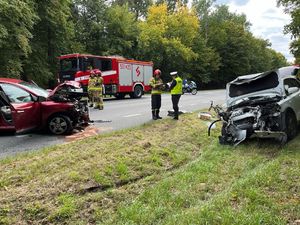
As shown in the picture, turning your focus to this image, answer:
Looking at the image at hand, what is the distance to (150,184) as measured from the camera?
19.3 feet

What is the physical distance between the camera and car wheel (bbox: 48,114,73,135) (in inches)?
390

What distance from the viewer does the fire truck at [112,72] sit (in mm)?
21844

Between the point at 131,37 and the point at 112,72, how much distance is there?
75.8ft

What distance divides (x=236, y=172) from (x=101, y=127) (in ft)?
18.4

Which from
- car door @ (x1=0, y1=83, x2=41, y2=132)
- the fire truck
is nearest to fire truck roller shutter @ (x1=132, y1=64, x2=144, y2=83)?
the fire truck

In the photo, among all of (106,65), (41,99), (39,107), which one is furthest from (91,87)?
(106,65)

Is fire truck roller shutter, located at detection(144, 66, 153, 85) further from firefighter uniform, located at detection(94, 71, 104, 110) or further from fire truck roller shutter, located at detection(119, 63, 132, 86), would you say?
firefighter uniform, located at detection(94, 71, 104, 110)

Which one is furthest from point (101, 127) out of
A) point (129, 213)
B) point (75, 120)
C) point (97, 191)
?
point (129, 213)

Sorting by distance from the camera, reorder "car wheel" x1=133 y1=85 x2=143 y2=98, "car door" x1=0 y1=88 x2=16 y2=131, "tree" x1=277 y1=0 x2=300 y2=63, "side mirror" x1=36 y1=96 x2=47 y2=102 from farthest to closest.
Result: "car wheel" x1=133 y1=85 x2=143 y2=98, "tree" x1=277 y1=0 x2=300 y2=63, "side mirror" x1=36 y1=96 x2=47 y2=102, "car door" x1=0 y1=88 x2=16 y2=131

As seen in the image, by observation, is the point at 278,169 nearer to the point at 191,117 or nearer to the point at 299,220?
the point at 299,220

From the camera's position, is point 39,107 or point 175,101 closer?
point 39,107

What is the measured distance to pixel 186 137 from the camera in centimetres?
966

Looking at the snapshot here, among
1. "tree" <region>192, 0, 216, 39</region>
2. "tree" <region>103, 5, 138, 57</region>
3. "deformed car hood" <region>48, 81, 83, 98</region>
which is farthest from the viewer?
"tree" <region>192, 0, 216, 39</region>

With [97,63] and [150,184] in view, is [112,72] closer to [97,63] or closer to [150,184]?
[97,63]
